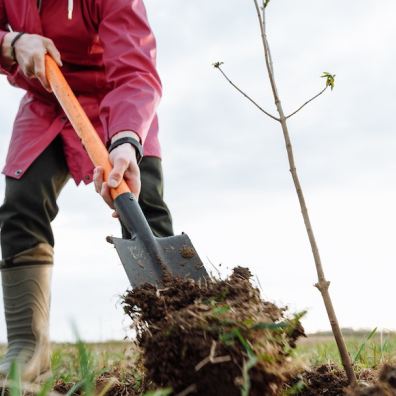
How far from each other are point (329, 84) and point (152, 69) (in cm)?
114

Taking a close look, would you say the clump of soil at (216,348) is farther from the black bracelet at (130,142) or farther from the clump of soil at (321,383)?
the black bracelet at (130,142)

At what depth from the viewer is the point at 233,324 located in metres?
1.58

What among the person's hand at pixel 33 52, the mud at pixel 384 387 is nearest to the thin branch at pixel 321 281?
the mud at pixel 384 387

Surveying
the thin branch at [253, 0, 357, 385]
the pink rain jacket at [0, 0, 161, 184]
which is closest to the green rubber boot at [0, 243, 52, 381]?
the pink rain jacket at [0, 0, 161, 184]

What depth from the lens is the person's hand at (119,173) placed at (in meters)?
2.35

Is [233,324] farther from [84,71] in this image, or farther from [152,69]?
[84,71]

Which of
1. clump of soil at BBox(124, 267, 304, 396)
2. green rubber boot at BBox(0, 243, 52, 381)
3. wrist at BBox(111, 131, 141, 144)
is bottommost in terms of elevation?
clump of soil at BBox(124, 267, 304, 396)

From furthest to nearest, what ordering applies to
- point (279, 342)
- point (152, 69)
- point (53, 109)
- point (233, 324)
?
point (53, 109) < point (152, 69) < point (279, 342) < point (233, 324)

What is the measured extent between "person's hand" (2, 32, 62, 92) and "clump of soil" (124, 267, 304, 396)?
1542 millimetres

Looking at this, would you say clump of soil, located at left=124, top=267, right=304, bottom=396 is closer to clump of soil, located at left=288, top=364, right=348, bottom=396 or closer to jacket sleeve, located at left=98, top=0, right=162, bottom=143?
clump of soil, located at left=288, top=364, right=348, bottom=396

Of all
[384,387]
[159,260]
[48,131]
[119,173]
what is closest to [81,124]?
[119,173]

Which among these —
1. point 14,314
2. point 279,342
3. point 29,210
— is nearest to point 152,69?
point 29,210

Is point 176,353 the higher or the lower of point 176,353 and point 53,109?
the lower

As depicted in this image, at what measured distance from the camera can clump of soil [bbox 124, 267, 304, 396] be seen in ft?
5.09
